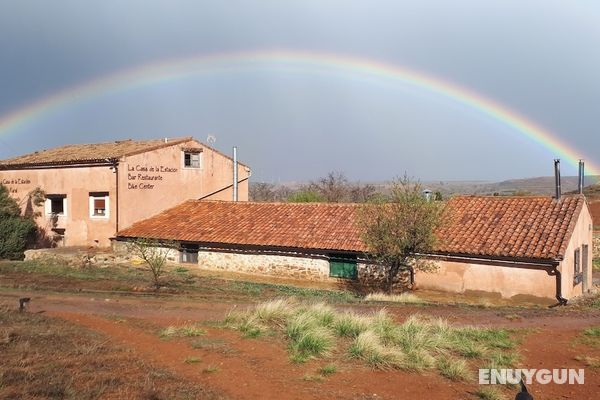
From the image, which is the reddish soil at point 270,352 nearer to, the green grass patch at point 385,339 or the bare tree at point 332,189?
the green grass patch at point 385,339

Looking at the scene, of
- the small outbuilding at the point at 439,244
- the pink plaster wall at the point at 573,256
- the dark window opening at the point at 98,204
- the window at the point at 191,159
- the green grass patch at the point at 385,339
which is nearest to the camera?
the green grass patch at the point at 385,339

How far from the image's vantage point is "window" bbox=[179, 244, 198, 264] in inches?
1013

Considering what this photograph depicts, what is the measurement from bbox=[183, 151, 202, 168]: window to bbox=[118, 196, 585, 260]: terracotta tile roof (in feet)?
7.34

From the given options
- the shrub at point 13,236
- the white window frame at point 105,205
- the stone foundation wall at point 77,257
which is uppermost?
the white window frame at point 105,205

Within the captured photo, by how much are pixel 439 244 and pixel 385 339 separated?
1117 cm

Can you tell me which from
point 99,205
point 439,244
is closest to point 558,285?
point 439,244

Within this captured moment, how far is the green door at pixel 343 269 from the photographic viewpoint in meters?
22.4

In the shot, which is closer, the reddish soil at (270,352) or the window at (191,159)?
the reddish soil at (270,352)

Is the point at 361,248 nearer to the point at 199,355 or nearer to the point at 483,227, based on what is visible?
the point at 483,227

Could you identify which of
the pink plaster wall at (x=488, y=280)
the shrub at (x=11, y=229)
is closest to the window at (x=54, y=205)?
the shrub at (x=11, y=229)

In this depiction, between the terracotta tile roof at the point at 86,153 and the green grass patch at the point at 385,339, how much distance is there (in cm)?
1818

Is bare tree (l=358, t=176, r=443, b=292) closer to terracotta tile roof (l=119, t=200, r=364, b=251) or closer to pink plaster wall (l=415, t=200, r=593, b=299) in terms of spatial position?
pink plaster wall (l=415, t=200, r=593, b=299)

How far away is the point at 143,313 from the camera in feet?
41.0

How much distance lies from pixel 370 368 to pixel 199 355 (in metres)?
2.93
